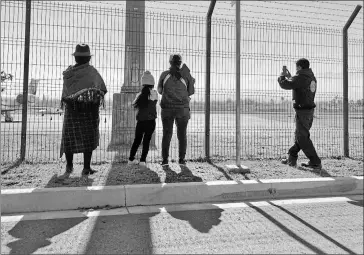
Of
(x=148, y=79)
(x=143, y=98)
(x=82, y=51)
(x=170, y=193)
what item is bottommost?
(x=170, y=193)

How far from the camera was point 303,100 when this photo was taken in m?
6.02

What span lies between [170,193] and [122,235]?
1.30m

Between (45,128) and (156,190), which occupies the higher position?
(45,128)

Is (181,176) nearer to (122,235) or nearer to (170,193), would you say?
(170,193)

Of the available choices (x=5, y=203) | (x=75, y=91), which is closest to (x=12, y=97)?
(x=75, y=91)

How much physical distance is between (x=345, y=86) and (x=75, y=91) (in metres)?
5.61

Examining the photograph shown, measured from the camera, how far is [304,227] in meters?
3.60

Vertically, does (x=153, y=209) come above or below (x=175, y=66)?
below

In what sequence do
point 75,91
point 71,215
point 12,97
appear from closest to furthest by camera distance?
point 71,215
point 75,91
point 12,97

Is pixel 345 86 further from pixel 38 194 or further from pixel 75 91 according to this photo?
pixel 38 194

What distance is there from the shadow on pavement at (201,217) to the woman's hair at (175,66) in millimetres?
2404

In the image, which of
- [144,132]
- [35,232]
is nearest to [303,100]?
[144,132]

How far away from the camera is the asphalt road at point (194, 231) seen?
304cm

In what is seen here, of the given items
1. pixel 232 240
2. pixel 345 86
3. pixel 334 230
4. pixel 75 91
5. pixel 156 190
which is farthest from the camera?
pixel 345 86
